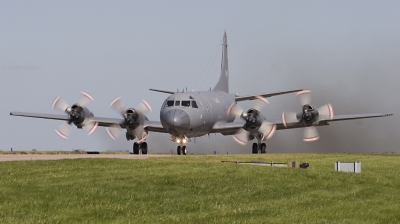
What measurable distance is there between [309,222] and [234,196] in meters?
5.75

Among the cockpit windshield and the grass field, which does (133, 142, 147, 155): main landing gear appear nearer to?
the cockpit windshield

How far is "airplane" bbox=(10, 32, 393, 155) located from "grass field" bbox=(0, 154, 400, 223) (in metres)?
18.8

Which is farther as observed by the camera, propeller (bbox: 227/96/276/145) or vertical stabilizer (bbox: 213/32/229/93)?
vertical stabilizer (bbox: 213/32/229/93)

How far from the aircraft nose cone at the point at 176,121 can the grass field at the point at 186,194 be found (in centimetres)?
1713

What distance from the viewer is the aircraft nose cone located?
5375 centimetres

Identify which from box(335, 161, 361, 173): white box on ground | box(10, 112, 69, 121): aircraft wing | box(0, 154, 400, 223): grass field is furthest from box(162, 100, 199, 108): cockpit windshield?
box(335, 161, 361, 173): white box on ground

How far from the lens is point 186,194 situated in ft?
85.5

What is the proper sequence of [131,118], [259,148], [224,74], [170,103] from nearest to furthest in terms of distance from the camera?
1. [170,103]
2. [131,118]
3. [259,148]
4. [224,74]

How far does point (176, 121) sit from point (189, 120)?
156 cm

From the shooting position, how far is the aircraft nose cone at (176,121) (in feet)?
176

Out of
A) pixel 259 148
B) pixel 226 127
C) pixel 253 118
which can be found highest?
pixel 253 118

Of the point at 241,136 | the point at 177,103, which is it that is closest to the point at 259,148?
the point at 241,136

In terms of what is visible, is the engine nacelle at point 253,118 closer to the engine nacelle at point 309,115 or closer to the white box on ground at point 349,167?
the engine nacelle at point 309,115

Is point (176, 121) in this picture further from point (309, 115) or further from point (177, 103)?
point (309, 115)
